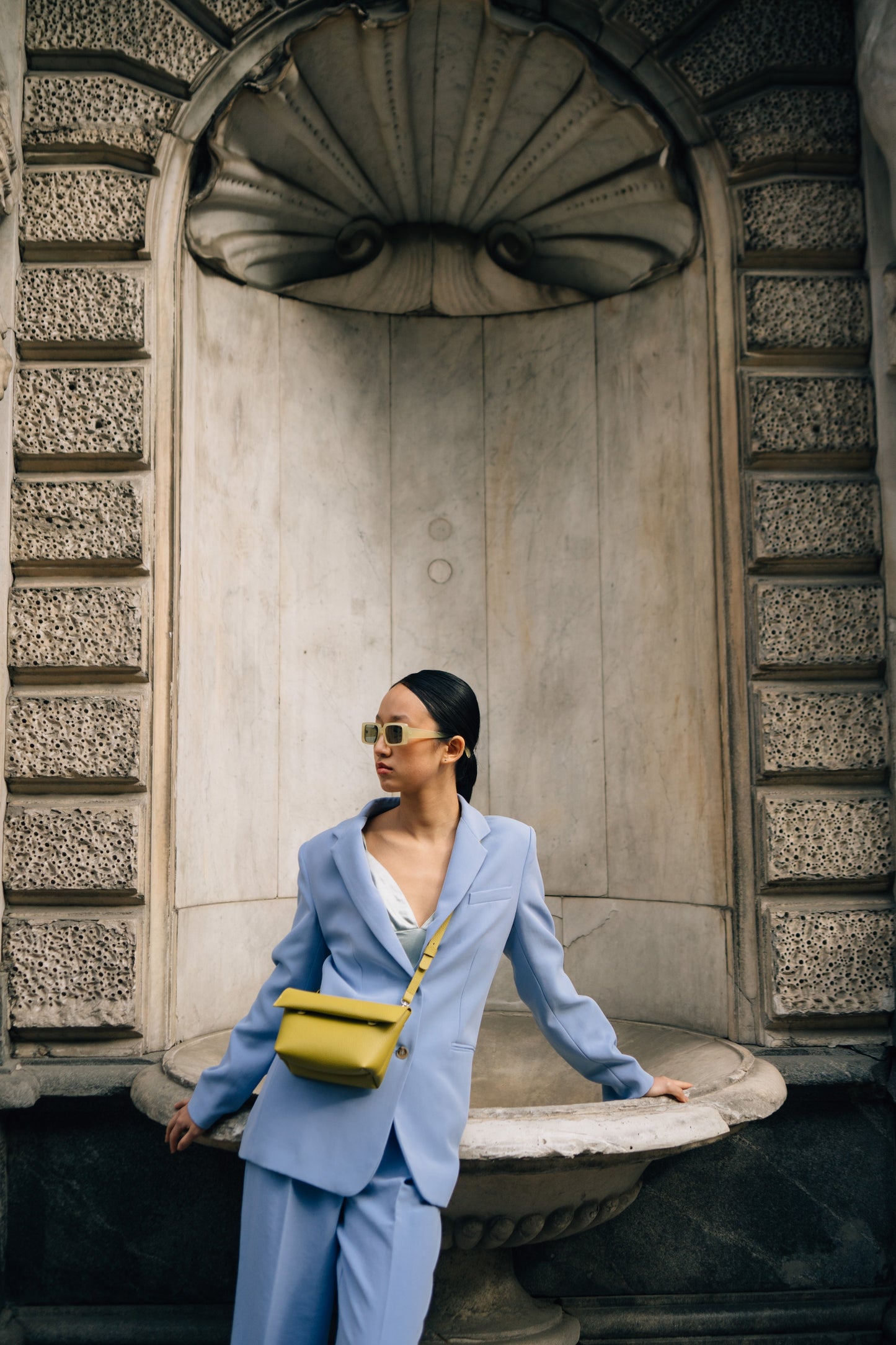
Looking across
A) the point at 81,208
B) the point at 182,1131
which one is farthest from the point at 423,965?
the point at 81,208

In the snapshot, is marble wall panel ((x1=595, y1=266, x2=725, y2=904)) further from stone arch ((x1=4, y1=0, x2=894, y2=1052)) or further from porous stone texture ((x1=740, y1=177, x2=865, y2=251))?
porous stone texture ((x1=740, y1=177, x2=865, y2=251))

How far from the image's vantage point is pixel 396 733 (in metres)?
2.32

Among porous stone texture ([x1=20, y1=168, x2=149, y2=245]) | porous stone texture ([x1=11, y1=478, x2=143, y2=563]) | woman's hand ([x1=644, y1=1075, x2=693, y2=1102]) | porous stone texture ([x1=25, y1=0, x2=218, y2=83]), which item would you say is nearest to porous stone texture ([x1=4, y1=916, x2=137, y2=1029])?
porous stone texture ([x1=11, y1=478, x2=143, y2=563])

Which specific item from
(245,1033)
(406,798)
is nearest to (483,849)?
(406,798)

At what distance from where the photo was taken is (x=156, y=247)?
3.57 meters

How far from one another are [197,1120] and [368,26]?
3204 mm

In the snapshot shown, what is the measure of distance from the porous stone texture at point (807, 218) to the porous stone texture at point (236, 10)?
1.69 m

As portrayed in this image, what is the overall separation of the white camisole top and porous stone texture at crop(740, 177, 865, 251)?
240 cm

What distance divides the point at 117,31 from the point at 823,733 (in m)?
3.03

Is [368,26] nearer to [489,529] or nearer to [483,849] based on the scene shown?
[489,529]

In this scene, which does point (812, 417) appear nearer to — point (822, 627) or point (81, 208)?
point (822, 627)

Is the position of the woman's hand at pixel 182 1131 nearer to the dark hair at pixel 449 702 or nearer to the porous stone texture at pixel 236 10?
the dark hair at pixel 449 702

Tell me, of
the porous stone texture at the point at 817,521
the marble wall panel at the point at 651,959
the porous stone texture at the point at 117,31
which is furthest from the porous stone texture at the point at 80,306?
the marble wall panel at the point at 651,959

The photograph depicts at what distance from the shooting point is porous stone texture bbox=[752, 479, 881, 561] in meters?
3.50
